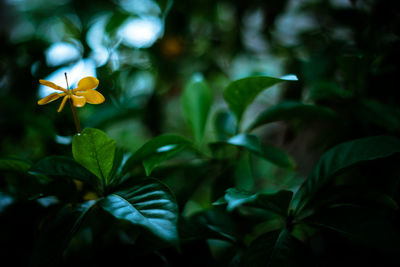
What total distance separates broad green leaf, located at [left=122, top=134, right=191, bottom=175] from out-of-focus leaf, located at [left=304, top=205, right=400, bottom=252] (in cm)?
29

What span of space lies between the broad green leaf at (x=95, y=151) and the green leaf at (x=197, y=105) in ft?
0.86

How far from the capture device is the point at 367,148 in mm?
469

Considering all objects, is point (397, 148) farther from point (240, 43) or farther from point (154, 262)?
point (240, 43)

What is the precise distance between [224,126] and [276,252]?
0.36 meters

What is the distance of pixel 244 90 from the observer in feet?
1.82

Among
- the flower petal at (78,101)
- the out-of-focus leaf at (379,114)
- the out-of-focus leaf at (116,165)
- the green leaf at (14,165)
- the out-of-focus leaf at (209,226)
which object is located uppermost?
the flower petal at (78,101)

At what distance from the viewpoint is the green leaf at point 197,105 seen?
679mm

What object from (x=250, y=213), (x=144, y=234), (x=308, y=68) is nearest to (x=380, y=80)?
(x=308, y=68)

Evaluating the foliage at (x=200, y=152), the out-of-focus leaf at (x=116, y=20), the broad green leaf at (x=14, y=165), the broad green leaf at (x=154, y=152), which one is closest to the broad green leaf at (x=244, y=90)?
the foliage at (x=200, y=152)

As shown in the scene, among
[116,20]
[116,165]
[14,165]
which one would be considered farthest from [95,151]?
[116,20]

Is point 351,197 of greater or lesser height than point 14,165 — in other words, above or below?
below

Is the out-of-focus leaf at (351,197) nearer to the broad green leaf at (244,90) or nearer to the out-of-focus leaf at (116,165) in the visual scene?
the broad green leaf at (244,90)

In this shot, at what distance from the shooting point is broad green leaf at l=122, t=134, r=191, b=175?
479 mm

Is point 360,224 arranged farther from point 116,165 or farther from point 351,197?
point 116,165
